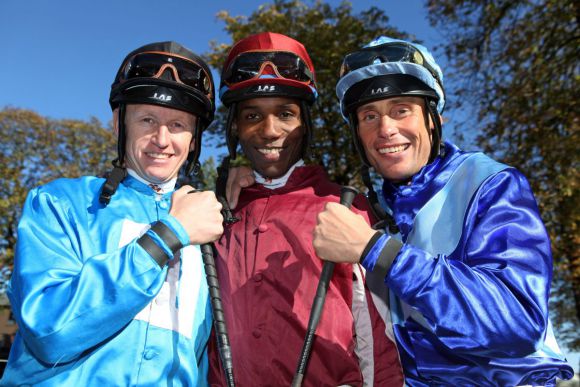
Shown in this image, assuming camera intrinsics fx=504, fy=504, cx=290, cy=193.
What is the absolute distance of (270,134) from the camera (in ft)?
11.9

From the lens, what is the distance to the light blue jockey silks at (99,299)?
2600mm

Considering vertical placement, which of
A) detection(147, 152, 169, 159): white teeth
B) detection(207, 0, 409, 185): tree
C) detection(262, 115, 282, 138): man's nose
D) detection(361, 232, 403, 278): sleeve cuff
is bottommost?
detection(361, 232, 403, 278): sleeve cuff

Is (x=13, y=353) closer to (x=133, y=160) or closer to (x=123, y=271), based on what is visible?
(x=123, y=271)

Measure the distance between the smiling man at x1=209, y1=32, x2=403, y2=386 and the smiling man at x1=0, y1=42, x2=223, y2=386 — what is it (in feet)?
0.87

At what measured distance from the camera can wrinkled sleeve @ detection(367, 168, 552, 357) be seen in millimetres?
2502

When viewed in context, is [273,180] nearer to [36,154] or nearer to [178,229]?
[178,229]

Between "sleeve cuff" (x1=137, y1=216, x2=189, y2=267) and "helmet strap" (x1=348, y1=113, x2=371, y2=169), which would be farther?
"helmet strap" (x1=348, y1=113, x2=371, y2=169)

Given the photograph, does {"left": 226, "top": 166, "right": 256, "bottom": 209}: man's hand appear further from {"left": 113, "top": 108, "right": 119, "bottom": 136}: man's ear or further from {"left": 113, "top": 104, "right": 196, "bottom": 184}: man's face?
{"left": 113, "top": 108, "right": 119, "bottom": 136}: man's ear

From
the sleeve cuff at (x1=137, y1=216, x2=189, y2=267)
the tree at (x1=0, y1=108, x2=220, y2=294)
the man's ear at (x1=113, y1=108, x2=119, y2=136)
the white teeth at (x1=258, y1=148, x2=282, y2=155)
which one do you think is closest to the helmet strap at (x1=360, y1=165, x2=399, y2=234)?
the white teeth at (x1=258, y1=148, x2=282, y2=155)

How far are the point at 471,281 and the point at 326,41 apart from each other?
16.2 m

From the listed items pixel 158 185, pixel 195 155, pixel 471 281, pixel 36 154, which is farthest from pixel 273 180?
pixel 36 154

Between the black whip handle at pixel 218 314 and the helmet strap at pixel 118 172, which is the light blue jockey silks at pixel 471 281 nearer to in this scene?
the black whip handle at pixel 218 314

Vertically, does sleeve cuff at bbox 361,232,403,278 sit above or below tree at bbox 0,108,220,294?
below

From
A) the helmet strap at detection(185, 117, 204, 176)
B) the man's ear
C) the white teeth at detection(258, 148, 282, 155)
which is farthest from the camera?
the helmet strap at detection(185, 117, 204, 176)
